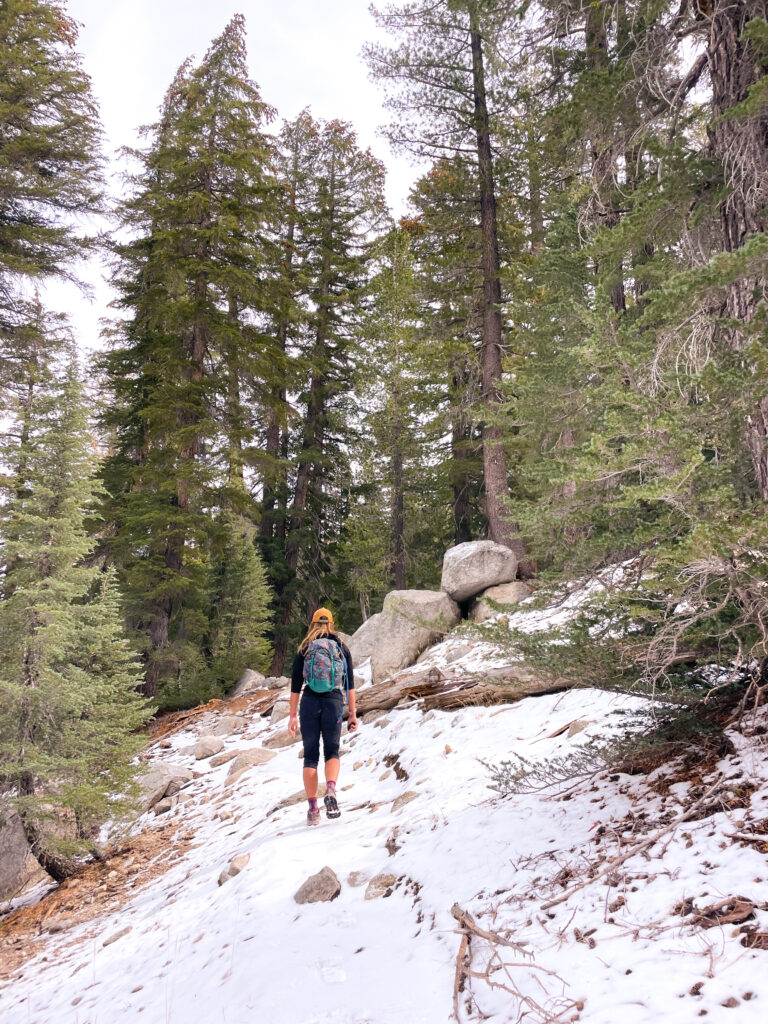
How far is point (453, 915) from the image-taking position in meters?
3.11

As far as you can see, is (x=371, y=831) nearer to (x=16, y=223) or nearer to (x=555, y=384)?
(x=555, y=384)

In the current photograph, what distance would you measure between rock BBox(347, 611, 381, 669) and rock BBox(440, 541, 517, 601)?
175 cm

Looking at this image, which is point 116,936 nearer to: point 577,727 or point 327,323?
point 577,727

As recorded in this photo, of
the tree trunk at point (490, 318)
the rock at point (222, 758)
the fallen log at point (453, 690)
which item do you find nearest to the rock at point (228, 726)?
the rock at point (222, 758)

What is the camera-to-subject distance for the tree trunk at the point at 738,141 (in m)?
3.84

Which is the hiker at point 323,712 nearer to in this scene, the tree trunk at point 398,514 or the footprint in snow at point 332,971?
the footprint in snow at point 332,971

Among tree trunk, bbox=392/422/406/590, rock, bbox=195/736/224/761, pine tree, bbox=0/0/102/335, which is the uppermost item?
pine tree, bbox=0/0/102/335

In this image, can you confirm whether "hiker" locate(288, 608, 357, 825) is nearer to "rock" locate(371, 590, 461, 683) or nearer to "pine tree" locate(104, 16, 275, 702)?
"rock" locate(371, 590, 461, 683)

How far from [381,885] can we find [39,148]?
1551 centimetres

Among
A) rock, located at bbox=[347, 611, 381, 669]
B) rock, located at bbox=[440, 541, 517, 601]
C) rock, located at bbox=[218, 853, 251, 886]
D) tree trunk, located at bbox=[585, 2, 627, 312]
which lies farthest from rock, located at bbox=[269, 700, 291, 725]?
tree trunk, located at bbox=[585, 2, 627, 312]

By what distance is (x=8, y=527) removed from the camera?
7.54 m

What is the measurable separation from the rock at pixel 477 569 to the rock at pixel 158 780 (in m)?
6.16

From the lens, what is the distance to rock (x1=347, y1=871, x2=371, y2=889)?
13.2 feet

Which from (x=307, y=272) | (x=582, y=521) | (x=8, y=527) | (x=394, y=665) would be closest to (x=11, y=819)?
(x=8, y=527)
